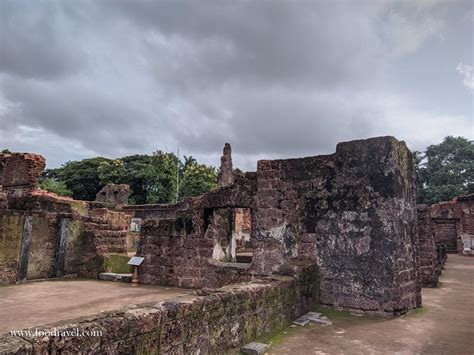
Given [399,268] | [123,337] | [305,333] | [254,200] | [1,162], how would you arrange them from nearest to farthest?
[123,337], [305,333], [399,268], [254,200], [1,162]

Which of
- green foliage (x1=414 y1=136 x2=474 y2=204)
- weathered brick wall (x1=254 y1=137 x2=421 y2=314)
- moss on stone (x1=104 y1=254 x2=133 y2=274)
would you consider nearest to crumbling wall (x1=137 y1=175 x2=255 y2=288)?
weathered brick wall (x1=254 y1=137 x2=421 y2=314)

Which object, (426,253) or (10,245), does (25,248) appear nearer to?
(10,245)

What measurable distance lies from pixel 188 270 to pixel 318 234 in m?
3.62

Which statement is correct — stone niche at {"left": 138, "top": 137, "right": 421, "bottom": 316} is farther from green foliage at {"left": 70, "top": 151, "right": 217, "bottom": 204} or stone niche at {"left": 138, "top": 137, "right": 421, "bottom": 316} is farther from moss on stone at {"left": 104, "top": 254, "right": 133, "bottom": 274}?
green foliage at {"left": 70, "top": 151, "right": 217, "bottom": 204}

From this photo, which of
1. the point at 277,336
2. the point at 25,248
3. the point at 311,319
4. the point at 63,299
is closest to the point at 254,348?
Answer: the point at 277,336

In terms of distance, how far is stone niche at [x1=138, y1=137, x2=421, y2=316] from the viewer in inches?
237

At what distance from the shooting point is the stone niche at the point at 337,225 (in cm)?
601

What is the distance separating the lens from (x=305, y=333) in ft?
15.5

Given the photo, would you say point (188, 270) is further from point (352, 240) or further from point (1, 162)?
point (1, 162)

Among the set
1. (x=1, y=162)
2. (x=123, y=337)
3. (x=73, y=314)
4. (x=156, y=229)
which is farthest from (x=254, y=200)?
(x=1, y=162)

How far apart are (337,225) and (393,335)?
7.37 ft

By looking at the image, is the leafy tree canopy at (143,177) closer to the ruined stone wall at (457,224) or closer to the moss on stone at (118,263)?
the ruined stone wall at (457,224)

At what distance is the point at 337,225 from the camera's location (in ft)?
21.5

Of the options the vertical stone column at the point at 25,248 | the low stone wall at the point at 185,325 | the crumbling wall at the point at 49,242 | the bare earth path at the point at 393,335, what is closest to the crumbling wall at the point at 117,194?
the crumbling wall at the point at 49,242
